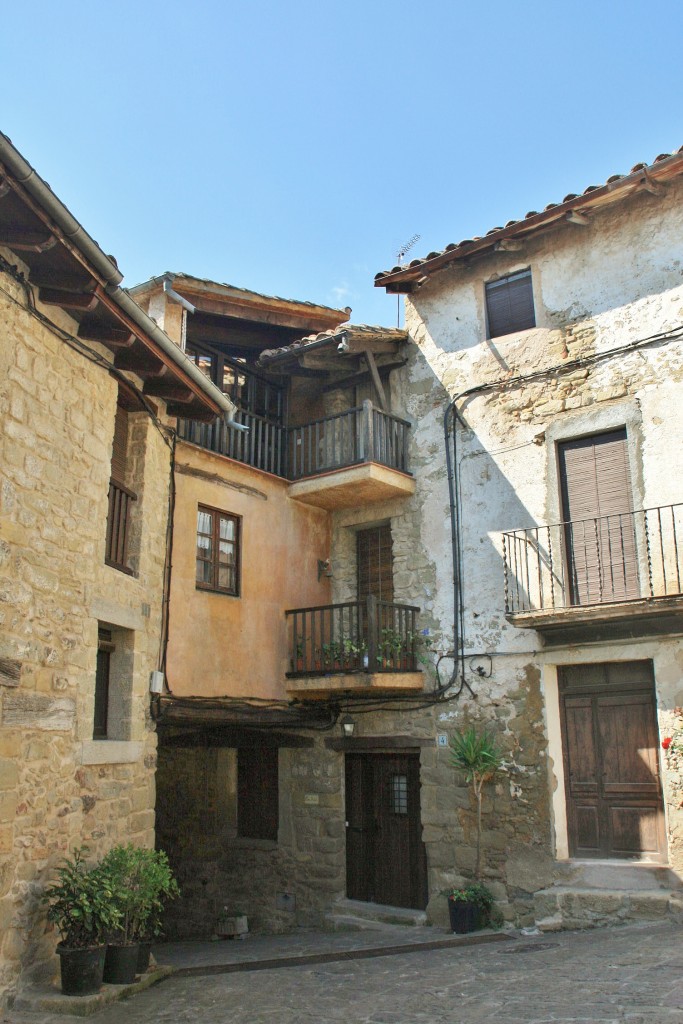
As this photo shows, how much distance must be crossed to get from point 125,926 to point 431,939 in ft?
13.7

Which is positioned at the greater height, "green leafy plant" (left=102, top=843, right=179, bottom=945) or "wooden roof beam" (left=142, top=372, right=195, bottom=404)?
"wooden roof beam" (left=142, top=372, right=195, bottom=404)

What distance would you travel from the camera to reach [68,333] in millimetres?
8312

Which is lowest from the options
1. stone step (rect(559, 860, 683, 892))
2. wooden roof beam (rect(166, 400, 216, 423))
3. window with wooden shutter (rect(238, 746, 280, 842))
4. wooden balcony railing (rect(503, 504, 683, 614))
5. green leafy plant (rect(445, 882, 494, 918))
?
green leafy plant (rect(445, 882, 494, 918))

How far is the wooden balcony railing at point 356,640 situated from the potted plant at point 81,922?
5.05 meters

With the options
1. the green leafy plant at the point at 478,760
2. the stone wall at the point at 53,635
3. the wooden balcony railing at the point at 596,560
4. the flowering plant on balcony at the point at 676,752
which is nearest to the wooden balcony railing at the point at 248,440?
the stone wall at the point at 53,635

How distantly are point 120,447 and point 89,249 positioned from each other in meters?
3.05

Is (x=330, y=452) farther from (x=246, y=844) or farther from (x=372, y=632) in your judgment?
(x=246, y=844)

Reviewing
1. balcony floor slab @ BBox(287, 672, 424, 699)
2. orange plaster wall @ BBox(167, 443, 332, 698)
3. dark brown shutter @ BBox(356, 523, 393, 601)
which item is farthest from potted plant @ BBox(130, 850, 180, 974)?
dark brown shutter @ BBox(356, 523, 393, 601)

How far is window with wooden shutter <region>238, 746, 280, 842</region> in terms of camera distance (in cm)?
1345

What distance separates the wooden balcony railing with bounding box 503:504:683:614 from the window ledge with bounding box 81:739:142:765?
4819 mm

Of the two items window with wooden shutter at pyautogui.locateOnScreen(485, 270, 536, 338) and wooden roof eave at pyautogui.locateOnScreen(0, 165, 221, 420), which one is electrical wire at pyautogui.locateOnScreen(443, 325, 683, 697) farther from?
wooden roof eave at pyautogui.locateOnScreen(0, 165, 221, 420)

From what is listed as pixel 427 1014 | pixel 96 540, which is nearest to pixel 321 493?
pixel 96 540

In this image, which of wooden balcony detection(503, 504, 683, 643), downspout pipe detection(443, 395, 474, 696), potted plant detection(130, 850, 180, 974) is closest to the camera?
potted plant detection(130, 850, 180, 974)

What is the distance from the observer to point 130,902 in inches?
299
